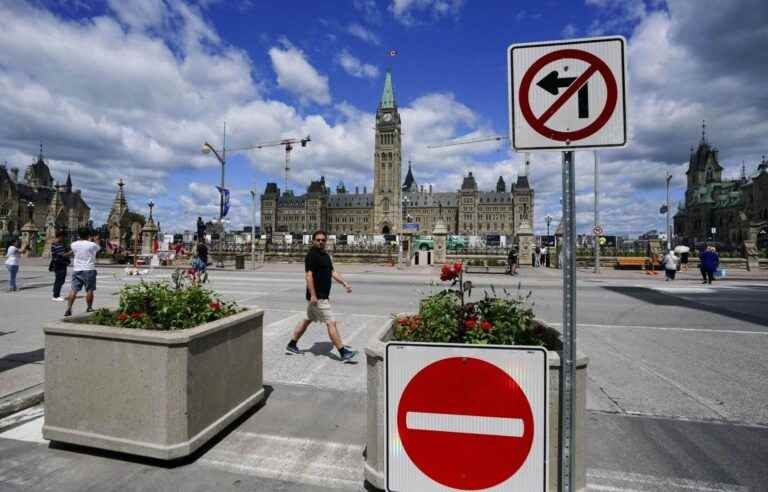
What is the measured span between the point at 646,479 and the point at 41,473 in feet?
14.7

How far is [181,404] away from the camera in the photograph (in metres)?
2.96

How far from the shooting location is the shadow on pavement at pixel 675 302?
9.65 metres

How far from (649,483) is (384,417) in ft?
6.95

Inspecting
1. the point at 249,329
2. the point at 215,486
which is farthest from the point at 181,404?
the point at 249,329

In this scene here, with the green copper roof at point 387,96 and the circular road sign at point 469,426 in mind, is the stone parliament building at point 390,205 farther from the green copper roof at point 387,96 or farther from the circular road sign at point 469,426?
the circular road sign at point 469,426

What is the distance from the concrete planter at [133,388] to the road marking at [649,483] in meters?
2.98

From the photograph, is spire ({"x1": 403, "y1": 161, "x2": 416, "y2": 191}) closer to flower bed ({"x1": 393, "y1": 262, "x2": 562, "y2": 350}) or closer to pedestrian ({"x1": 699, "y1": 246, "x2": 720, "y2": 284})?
pedestrian ({"x1": 699, "y1": 246, "x2": 720, "y2": 284})

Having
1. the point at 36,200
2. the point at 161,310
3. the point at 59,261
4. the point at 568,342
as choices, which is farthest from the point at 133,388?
the point at 36,200

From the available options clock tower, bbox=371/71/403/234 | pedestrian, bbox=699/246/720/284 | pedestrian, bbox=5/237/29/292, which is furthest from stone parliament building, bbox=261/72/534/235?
pedestrian, bbox=5/237/29/292

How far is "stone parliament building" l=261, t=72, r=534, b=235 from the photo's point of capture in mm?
133250

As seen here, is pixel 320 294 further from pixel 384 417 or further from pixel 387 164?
pixel 387 164

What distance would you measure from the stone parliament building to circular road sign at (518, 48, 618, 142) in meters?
123

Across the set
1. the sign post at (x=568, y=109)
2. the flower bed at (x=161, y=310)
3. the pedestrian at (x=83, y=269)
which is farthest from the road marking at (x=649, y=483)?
the pedestrian at (x=83, y=269)

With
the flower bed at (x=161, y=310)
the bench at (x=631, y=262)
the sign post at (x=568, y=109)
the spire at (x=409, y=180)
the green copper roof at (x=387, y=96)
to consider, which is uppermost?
the green copper roof at (x=387, y=96)
